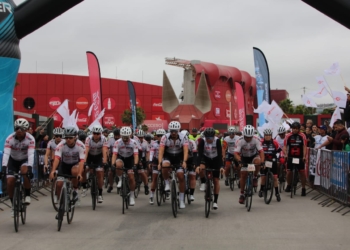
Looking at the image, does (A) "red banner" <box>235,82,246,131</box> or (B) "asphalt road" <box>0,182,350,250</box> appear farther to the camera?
(A) "red banner" <box>235,82,246,131</box>

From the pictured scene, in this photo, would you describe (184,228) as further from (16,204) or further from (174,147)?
(16,204)

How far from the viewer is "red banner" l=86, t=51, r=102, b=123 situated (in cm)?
2681

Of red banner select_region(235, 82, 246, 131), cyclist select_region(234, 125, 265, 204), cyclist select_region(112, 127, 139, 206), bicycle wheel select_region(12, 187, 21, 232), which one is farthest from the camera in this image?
red banner select_region(235, 82, 246, 131)

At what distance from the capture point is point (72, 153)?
11.3 m

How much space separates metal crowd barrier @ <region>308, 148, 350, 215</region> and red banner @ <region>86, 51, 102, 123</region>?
12.6m

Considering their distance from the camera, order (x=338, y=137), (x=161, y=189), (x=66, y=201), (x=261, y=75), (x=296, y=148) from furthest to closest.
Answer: (x=261, y=75) → (x=296, y=148) → (x=338, y=137) → (x=161, y=189) → (x=66, y=201)

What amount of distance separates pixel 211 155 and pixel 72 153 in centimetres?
320

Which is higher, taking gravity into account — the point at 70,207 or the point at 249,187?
the point at 249,187

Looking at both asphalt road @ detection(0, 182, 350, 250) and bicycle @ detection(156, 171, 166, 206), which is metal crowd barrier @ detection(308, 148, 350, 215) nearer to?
asphalt road @ detection(0, 182, 350, 250)

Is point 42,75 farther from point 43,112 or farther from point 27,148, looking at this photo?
point 27,148

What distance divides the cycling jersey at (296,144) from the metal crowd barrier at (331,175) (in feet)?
2.00

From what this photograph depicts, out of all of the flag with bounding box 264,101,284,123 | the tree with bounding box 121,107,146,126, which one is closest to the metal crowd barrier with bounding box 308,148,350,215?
the flag with bounding box 264,101,284,123

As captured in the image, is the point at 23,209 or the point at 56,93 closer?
the point at 23,209

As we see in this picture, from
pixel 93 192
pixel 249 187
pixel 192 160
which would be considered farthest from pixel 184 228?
pixel 93 192
